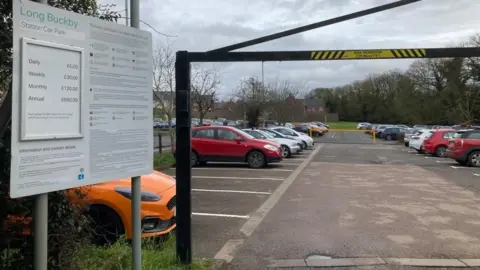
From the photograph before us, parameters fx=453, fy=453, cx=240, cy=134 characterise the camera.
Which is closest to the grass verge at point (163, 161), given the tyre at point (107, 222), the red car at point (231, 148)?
the red car at point (231, 148)

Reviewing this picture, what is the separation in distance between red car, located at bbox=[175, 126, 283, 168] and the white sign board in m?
14.0

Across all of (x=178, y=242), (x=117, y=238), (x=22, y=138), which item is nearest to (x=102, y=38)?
(x=22, y=138)

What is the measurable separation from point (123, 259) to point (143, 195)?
1.43 metres

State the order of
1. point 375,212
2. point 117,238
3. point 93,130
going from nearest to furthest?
point 93,130, point 117,238, point 375,212

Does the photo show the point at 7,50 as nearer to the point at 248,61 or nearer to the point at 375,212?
the point at 248,61

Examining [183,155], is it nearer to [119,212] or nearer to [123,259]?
[123,259]

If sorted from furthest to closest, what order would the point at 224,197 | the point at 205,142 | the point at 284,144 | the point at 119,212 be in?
the point at 284,144 → the point at 205,142 → the point at 224,197 → the point at 119,212

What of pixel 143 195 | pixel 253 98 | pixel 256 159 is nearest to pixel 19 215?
pixel 143 195

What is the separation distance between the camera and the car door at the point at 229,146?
17.9 m

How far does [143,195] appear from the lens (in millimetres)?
6086

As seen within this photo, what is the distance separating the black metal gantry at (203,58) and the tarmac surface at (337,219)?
0.91 meters

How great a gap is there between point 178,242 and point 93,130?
2.27 metres

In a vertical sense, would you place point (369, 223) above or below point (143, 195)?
below

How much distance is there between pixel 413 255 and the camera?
5926mm
